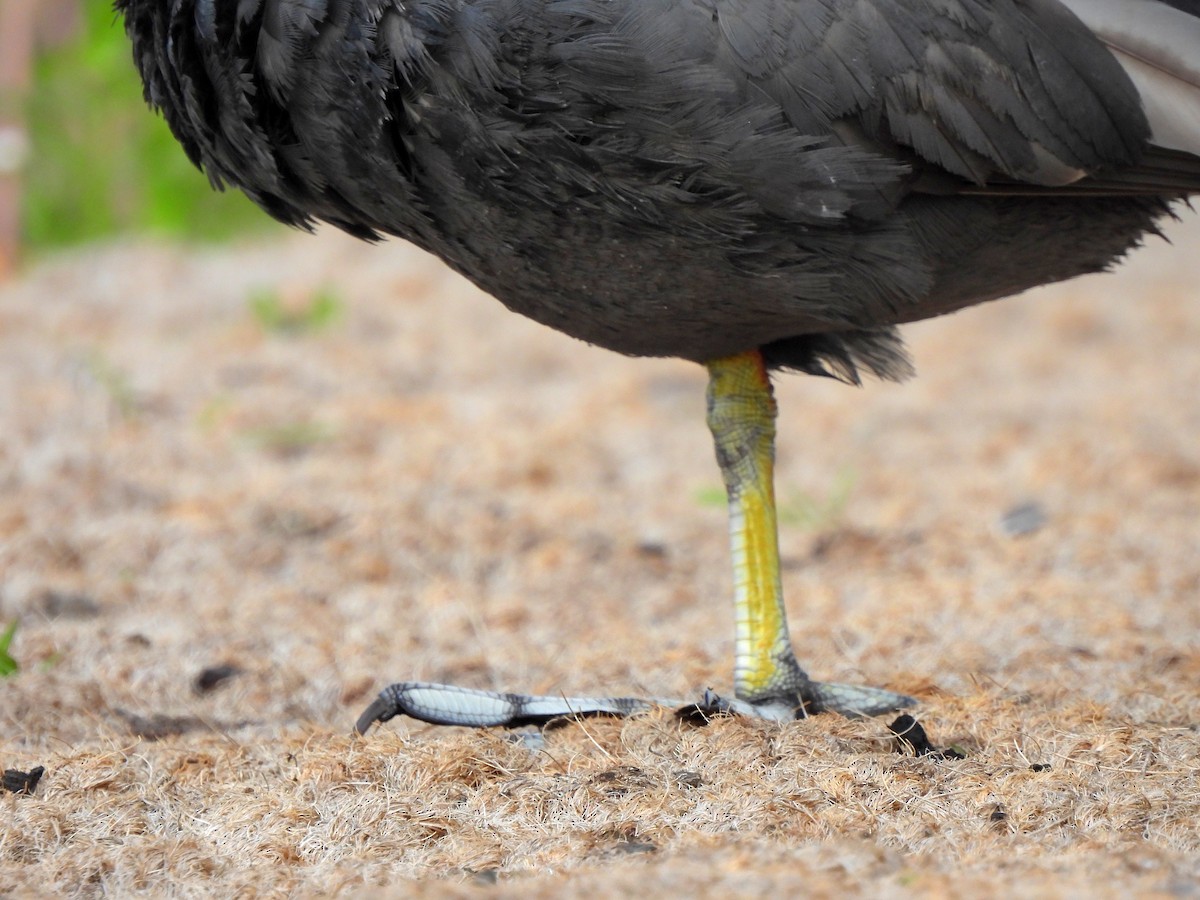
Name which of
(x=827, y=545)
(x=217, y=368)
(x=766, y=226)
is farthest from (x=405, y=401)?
(x=766, y=226)

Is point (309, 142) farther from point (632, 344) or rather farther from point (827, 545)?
point (827, 545)

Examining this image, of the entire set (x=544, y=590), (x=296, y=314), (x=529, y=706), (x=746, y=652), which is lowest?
(x=529, y=706)

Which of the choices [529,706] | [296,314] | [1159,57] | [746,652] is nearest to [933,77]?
[1159,57]

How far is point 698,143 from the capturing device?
3268 mm

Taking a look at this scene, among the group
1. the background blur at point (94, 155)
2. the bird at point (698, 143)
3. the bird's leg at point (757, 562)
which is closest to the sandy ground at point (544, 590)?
the bird's leg at point (757, 562)

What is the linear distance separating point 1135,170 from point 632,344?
1.42 meters

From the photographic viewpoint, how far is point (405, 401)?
7.74 m

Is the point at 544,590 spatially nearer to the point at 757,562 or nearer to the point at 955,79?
the point at 757,562

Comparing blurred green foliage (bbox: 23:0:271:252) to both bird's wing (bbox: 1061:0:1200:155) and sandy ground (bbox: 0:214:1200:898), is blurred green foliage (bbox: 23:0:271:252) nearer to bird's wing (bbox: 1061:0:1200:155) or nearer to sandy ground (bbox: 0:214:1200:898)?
A: sandy ground (bbox: 0:214:1200:898)

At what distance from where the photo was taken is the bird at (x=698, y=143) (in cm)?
326

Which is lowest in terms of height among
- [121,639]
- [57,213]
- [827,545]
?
[121,639]

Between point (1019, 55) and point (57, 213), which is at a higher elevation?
point (57, 213)

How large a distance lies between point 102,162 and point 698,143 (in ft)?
33.8

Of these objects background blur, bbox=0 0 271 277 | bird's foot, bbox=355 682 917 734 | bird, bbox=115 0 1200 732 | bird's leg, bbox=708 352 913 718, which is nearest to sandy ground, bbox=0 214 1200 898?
bird's foot, bbox=355 682 917 734
